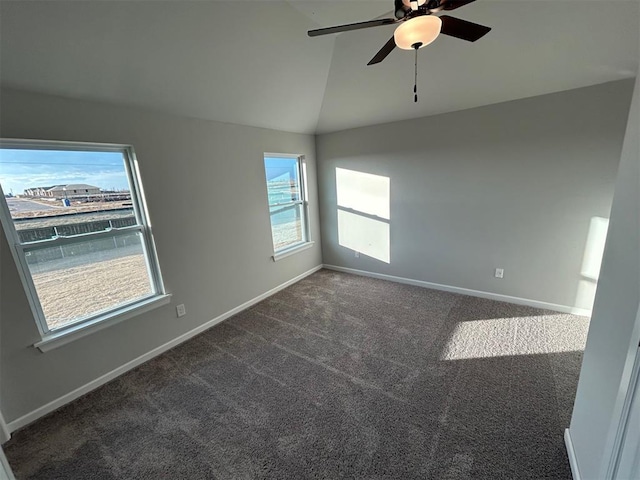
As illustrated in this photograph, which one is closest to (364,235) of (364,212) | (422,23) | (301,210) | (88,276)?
(364,212)

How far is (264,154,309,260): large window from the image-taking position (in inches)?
149

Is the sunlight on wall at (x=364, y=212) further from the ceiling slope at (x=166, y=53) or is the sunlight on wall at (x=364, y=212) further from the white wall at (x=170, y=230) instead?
the ceiling slope at (x=166, y=53)

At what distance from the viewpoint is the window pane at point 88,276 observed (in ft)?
6.46

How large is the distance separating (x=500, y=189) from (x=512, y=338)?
166cm

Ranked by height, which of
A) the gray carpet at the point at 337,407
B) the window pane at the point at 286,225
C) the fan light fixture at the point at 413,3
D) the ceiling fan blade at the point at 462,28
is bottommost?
the gray carpet at the point at 337,407

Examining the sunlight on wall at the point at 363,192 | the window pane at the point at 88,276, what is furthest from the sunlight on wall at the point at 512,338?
the window pane at the point at 88,276

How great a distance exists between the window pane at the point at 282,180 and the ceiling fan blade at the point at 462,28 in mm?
2526

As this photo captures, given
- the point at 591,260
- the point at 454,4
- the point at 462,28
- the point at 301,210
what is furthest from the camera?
the point at 301,210

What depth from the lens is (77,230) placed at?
2.11m

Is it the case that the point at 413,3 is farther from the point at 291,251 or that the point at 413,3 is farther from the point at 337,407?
the point at 291,251

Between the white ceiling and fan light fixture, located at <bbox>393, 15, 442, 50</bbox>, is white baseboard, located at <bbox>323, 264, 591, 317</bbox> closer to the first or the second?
the white ceiling

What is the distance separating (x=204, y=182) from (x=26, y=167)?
1289 millimetres

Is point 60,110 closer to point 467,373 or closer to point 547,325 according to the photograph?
point 467,373

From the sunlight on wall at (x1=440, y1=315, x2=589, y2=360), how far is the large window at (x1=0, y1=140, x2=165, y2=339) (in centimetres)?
298
